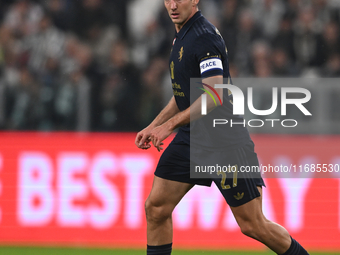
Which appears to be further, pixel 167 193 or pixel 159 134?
pixel 167 193

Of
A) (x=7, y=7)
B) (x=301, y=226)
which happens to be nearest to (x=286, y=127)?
(x=301, y=226)

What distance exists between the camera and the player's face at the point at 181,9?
11.9ft

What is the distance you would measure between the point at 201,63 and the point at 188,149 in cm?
68

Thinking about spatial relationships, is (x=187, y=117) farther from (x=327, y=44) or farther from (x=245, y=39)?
(x=327, y=44)

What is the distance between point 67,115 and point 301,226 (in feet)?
9.94

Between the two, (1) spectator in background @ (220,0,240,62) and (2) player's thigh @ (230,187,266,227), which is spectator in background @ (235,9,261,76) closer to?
(1) spectator in background @ (220,0,240,62)

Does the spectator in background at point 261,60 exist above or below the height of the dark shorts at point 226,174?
above

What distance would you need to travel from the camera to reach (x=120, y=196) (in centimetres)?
595

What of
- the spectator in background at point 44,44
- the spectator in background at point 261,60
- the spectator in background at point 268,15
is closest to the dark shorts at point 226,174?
the spectator in background at point 261,60

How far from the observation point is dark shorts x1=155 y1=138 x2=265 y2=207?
360cm

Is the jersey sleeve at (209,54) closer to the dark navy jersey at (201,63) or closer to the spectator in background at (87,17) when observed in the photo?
the dark navy jersey at (201,63)

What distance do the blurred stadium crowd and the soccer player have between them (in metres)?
2.98

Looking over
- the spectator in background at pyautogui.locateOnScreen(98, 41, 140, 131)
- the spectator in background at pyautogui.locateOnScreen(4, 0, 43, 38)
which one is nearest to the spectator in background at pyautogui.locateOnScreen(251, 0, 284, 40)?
the spectator in background at pyautogui.locateOnScreen(98, 41, 140, 131)

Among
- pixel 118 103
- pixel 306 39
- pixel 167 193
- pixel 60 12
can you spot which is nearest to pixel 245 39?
pixel 306 39
